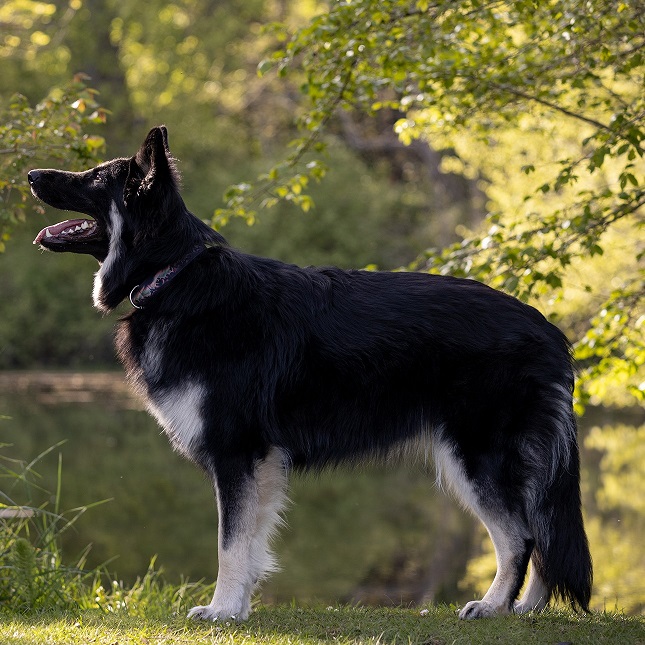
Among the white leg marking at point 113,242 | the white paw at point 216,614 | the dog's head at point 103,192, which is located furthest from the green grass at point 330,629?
the dog's head at point 103,192

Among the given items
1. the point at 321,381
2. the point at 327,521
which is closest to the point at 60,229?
the point at 321,381

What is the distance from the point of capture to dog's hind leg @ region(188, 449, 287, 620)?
5074mm

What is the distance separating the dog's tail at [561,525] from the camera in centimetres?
520

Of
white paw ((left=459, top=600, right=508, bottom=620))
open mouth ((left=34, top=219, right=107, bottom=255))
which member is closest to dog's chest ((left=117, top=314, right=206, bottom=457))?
open mouth ((left=34, top=219, right=107, bottom=255))

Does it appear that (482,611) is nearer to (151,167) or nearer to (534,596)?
(534,596)

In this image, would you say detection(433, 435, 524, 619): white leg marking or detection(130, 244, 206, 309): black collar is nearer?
detection(433, 435, 524, 619): white leg marking

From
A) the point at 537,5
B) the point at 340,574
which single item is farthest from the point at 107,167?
the point at 340,574

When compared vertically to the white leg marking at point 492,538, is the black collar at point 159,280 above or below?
above

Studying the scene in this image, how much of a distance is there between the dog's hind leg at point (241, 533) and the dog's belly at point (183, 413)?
0.80 ft

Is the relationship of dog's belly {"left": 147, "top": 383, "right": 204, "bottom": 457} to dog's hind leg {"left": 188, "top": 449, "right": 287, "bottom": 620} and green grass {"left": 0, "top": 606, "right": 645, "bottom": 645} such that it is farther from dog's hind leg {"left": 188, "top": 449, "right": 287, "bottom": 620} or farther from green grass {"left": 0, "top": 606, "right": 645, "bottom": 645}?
green grass {"left": 0, "top": 606, "right": 645, "bottom": 645}

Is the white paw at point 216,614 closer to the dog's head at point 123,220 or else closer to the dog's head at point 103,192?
the dog's head at point 123,220

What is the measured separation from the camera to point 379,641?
4777mm

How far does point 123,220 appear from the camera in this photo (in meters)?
5.39

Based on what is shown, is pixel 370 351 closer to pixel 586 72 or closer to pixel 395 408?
pixel 395 408
